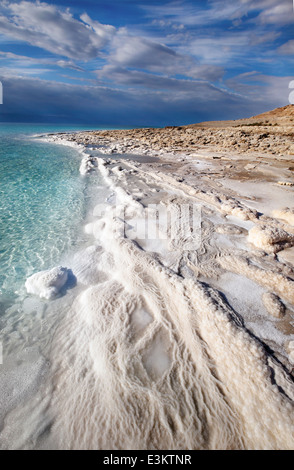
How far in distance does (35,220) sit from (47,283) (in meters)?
2.62

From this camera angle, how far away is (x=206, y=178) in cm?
743

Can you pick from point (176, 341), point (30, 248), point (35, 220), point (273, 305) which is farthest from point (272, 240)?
point (35, 220)

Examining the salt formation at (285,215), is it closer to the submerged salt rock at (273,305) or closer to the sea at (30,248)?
the submerged salt rock at (273,305)

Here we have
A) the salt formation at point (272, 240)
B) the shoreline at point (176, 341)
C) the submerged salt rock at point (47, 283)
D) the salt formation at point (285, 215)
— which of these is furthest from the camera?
the salt formation at point (285, 215)

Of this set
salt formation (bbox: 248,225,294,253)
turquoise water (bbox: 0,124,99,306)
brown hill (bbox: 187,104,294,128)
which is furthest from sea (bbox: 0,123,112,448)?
brown hill (bbox: 187,104,294,128)

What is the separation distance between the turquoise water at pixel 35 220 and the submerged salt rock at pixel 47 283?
0.56ft

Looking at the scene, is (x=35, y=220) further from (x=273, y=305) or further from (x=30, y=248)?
(x=273, y=305)

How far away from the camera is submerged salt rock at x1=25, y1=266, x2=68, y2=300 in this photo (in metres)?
2.68

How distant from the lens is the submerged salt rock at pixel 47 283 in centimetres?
268

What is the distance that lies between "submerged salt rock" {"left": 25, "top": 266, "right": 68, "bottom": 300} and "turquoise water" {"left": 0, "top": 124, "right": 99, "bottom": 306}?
17 centimetres

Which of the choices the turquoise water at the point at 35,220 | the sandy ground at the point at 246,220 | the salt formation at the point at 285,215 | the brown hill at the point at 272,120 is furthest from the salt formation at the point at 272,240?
the brown hill at the point at 272,120

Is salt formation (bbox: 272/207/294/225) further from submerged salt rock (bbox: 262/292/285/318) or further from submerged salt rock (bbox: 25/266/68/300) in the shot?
submerged salt rock (bbox: 25/266/68/300)

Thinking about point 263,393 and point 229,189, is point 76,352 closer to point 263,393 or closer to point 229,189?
point 263,393

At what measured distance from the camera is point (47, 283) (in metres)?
2.72
